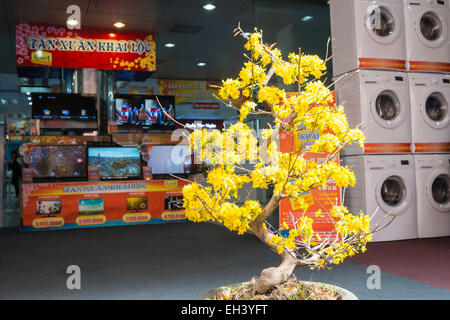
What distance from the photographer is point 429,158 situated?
517cm

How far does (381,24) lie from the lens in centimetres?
521

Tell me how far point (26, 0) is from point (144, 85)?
6259 mm

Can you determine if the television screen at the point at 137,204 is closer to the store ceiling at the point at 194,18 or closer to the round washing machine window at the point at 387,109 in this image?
the store ceiling at the point at 194,18

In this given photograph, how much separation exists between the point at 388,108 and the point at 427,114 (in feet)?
1.79

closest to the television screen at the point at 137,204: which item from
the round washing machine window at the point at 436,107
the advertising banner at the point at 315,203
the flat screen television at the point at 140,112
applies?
the flat screen television at the point at 140,112

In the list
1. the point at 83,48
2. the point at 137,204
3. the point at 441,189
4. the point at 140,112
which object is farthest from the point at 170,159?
the point at 441,189

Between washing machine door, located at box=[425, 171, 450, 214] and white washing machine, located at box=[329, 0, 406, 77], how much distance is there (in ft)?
4.53

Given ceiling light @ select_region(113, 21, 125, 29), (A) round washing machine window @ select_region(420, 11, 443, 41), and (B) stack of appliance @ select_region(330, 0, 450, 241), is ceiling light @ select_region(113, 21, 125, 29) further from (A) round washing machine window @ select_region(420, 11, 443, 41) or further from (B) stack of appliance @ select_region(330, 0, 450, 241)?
(A) round washing machine window @ select_region(420, 11, 443, 41)

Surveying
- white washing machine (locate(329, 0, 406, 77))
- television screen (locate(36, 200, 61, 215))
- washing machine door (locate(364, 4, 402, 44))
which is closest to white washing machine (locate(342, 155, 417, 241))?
white washing machine (locate(329, 0, 406, 77))

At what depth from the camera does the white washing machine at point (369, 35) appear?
496 centimetres

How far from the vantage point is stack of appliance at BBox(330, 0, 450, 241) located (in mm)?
4914

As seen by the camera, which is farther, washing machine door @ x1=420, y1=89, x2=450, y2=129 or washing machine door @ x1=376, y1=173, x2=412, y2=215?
washing machine door @ x1=420, y1=89, x2=450, y2=129

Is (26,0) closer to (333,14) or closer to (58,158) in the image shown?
(58,158)
